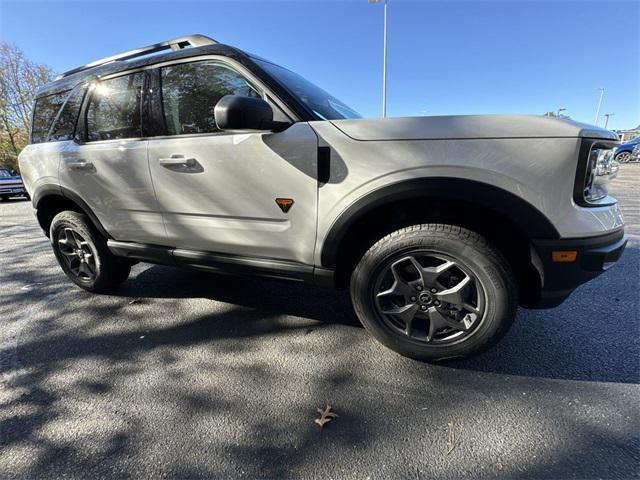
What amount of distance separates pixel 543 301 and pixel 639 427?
2.13 feet

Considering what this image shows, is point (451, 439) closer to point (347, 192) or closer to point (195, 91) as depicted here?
point (347, 192)

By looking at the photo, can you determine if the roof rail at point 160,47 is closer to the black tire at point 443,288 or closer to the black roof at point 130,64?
the black roof at point 130,64

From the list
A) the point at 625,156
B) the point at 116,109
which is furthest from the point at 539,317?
the point at 625,156

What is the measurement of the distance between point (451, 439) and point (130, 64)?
3.20 meters

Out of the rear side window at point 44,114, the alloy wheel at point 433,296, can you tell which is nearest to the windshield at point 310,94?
the alloy wheel at point 433,296

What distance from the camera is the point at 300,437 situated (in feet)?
4.91

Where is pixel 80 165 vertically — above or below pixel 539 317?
above

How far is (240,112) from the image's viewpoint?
169cm

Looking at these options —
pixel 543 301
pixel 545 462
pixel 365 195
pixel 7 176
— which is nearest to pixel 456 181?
pixel 365 195

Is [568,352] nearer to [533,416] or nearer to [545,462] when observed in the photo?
[533,416]

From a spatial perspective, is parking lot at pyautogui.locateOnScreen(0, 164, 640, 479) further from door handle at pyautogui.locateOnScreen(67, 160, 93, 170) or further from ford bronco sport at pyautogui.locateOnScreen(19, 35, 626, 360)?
door handle at pyautogui.locateOnScreen(67, 160, 93, 170)

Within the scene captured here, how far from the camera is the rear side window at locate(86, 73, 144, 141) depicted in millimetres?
2430

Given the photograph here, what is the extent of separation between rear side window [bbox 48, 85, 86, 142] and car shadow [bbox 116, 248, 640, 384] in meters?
1.48

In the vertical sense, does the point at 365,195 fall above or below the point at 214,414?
above
